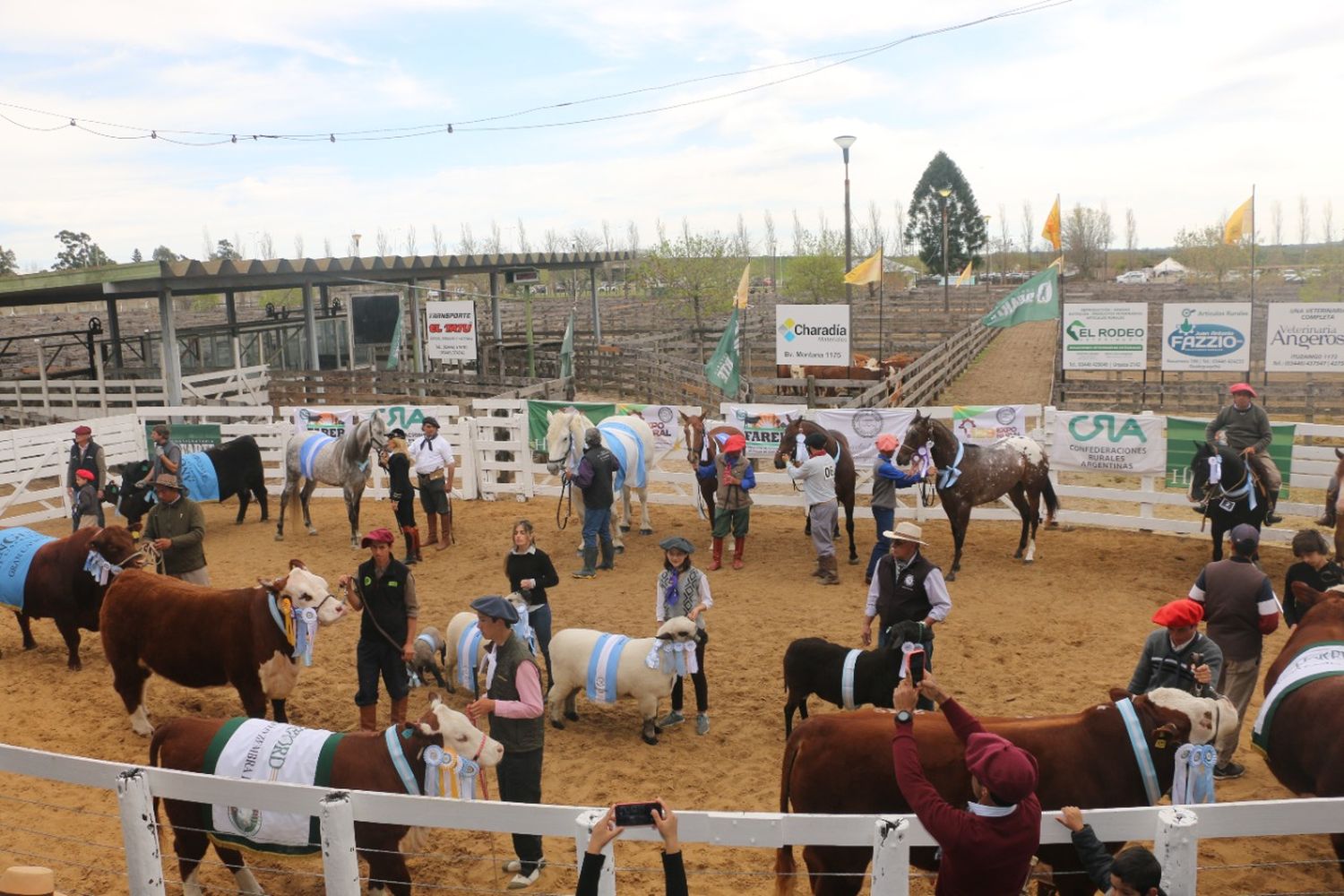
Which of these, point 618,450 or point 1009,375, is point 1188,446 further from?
point 1009,375

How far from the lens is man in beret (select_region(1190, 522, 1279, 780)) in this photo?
6.09m

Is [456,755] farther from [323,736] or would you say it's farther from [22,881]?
[22,881]

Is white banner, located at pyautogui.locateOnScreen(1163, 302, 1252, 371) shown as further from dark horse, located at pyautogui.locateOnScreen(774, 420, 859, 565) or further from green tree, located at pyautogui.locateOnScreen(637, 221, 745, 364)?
green tree, located at pyautogui.locateOnScreen(637, 221, 745, 364)

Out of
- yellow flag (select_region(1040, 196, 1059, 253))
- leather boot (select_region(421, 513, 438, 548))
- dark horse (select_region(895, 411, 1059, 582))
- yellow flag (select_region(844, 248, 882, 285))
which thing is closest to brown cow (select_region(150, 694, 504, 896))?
dark horse (select_region(895, 411, 1059, 582))

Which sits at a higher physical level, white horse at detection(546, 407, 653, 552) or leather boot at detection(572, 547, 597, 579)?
white horse at detection(546, 407, 653, 552)

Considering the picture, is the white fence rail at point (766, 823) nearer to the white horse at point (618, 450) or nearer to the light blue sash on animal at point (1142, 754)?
the light blue sash on animal at point (1142, 754)

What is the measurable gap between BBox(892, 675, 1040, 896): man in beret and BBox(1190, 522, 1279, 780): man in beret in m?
3.50

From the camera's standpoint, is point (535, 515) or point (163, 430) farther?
point (535, 515)

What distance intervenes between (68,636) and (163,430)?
13.4 ft

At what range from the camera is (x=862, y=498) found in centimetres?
1349

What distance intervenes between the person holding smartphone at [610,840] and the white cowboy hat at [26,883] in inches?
65.8

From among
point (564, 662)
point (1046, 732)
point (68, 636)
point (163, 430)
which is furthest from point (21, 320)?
point (1046, 732)

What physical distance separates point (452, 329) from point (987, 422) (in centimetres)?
1290

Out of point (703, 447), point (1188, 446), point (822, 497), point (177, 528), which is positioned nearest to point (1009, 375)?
point (1188, 446)
